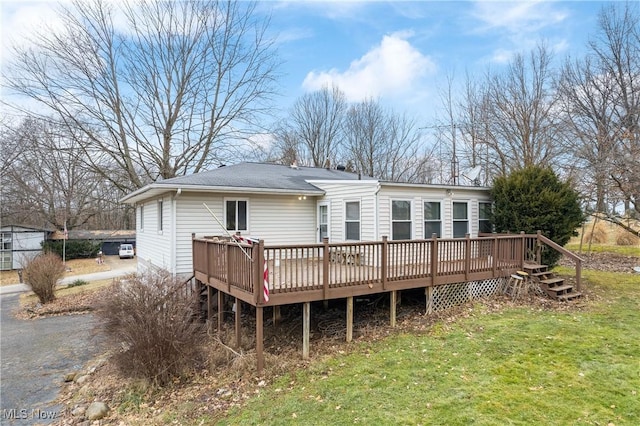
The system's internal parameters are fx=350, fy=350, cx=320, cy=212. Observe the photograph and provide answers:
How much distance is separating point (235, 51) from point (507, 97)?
15340mm

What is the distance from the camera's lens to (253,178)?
11000mm

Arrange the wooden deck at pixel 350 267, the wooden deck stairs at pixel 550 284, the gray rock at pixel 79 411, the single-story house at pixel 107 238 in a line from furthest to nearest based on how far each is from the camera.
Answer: the single-story house at pixel 107 238, the wooden deck stairs at pixel 550 284, the wooden deck at pixel 350 267, the gray rock at pixel 79 411

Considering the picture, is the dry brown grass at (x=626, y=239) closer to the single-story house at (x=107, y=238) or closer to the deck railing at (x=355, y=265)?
the deck railing at (x=355, y=265)

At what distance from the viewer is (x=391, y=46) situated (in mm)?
17625

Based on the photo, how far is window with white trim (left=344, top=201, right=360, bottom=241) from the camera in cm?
970

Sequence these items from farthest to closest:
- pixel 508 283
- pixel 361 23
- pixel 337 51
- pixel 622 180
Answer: pixel 337 51 < pixel 361 23 < pixel 622 180 < pixel 508 283

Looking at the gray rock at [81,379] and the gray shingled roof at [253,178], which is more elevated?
the gray shingled roof at [253,178]

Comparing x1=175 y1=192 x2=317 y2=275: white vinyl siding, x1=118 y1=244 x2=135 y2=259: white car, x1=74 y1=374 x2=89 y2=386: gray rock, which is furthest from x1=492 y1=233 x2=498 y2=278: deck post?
x1=118 y1=244 x2=135 y2=259: white car

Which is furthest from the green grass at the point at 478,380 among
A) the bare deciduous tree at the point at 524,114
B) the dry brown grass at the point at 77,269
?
the dry brown grass at the point at 77,269

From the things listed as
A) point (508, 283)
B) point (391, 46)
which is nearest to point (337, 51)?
point (391, 46)

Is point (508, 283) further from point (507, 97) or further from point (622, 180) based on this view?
point (507, 97)

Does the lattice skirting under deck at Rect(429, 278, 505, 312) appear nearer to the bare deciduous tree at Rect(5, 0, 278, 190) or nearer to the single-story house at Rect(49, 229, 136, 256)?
the bare deciduous tree at Rect(5, 0, 278, 190)

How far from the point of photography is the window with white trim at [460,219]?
10.5 meters

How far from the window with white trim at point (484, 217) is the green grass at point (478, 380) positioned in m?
4.46
